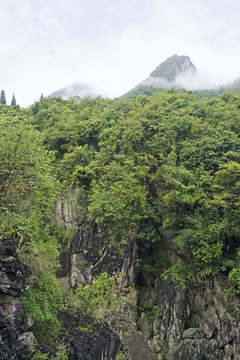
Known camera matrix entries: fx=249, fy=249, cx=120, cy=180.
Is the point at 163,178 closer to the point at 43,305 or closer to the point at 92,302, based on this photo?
the point at 92,302

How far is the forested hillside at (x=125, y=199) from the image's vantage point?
9430 millimetres

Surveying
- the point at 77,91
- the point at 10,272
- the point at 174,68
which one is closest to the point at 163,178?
the point at 10,272

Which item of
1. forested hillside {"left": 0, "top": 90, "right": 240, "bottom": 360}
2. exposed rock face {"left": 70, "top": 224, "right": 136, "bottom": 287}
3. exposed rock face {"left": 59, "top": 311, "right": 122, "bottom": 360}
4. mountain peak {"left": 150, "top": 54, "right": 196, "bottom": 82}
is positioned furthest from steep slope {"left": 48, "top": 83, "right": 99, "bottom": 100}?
exposed rock face {"left": 59, "top": 311, "right": 122, "bottom": 360}

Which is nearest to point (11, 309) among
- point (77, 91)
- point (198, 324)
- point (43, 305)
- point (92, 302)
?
point (43, 305)

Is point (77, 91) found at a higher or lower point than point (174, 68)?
higher

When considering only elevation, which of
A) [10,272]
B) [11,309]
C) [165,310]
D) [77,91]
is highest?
[77,91]

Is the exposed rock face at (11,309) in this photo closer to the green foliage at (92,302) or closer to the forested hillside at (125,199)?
the forested hillside at (125,199)

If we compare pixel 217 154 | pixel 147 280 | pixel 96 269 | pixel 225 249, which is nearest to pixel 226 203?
pixel 225 249

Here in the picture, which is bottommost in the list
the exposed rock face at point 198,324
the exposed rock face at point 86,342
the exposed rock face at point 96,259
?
the exposed rock face at point 198,324

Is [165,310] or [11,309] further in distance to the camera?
[165,310]

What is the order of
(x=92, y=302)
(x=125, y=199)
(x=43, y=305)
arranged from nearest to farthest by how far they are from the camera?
(x=43, y=305)
(x=92, y=302)
(x=125, y=199)

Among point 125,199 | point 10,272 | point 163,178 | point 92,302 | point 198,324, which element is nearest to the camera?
point 10,272

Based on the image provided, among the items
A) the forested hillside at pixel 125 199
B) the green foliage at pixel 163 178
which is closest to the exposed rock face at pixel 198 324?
the forested hillside at pixel 125 199

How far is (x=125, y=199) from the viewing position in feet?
63.7
